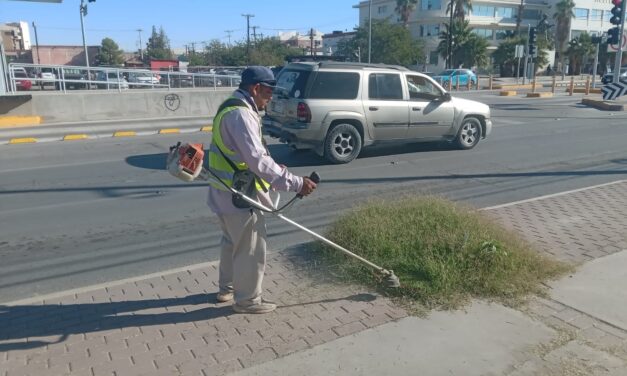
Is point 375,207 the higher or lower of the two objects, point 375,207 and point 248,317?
the higher

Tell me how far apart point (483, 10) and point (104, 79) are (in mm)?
63957

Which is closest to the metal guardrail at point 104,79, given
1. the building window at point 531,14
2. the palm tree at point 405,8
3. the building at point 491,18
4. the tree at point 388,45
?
the tree at point 388,45

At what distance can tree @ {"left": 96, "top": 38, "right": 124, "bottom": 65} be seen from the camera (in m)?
79.3

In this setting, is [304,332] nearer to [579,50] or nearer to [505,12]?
[579,50]


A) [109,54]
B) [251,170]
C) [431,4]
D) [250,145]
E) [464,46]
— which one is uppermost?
[431,4]

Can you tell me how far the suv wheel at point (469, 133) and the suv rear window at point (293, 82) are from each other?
12.6ft

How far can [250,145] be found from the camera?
11.3ft

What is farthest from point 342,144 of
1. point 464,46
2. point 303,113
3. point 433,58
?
point 433,58

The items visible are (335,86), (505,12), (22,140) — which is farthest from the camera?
(505,12)

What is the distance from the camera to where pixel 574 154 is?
1133cm

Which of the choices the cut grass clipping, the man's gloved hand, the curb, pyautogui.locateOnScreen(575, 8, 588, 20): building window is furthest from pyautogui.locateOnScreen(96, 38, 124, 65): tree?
the man's gloved hand

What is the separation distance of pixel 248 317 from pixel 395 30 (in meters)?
66.8

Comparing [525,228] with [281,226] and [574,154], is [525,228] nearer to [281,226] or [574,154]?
[281,226]

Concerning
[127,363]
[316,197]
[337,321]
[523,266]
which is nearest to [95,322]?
[127,363]
